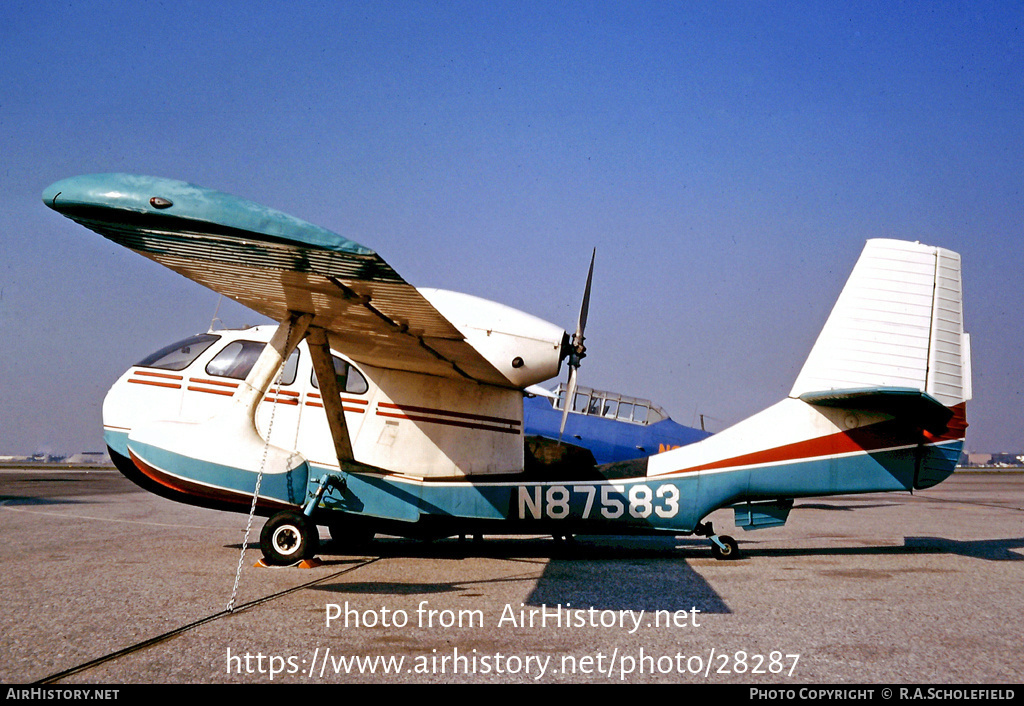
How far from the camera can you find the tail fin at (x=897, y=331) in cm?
859

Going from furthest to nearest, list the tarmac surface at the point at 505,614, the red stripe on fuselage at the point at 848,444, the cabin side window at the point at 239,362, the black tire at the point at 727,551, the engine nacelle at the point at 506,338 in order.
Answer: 1. the black tire at the point at 727,551
2. the cabin side window at the point at 239,362
3. the red stripe on fuselage at the point at 848,444
4. the engine nacelle at the point at 506,338
5. the tarmac surface at the point at 505,614

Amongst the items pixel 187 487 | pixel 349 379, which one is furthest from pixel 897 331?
pixel 187 487

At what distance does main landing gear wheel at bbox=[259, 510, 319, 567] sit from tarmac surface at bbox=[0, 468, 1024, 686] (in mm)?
283

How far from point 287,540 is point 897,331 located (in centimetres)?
769

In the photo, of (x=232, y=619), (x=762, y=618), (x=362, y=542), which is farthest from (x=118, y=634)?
(x=362, y=542)

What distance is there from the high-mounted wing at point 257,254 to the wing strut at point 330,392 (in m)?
0.23

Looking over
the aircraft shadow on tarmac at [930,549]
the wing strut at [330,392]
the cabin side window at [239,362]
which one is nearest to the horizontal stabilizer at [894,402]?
the aircraft shadow on tarmac at [930,549]

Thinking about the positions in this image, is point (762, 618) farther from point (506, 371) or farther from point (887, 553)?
point (887, 553)

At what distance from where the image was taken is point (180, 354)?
29.2ft

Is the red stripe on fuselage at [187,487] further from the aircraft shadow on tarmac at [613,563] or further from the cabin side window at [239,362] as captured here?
the cabin side window at [239,362]

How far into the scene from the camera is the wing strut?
7.48 meters

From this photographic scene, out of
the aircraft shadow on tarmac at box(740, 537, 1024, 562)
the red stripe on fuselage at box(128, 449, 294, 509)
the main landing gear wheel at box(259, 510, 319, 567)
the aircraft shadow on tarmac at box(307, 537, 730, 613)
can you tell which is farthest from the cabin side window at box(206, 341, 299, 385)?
the aircraft shadow on tarmac at box(740, 537, 1024, 562)

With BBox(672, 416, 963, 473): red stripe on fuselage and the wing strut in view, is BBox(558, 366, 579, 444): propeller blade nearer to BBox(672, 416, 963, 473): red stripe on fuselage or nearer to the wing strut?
BBox(672, 416, 963, 473): red stripe on fuselage
